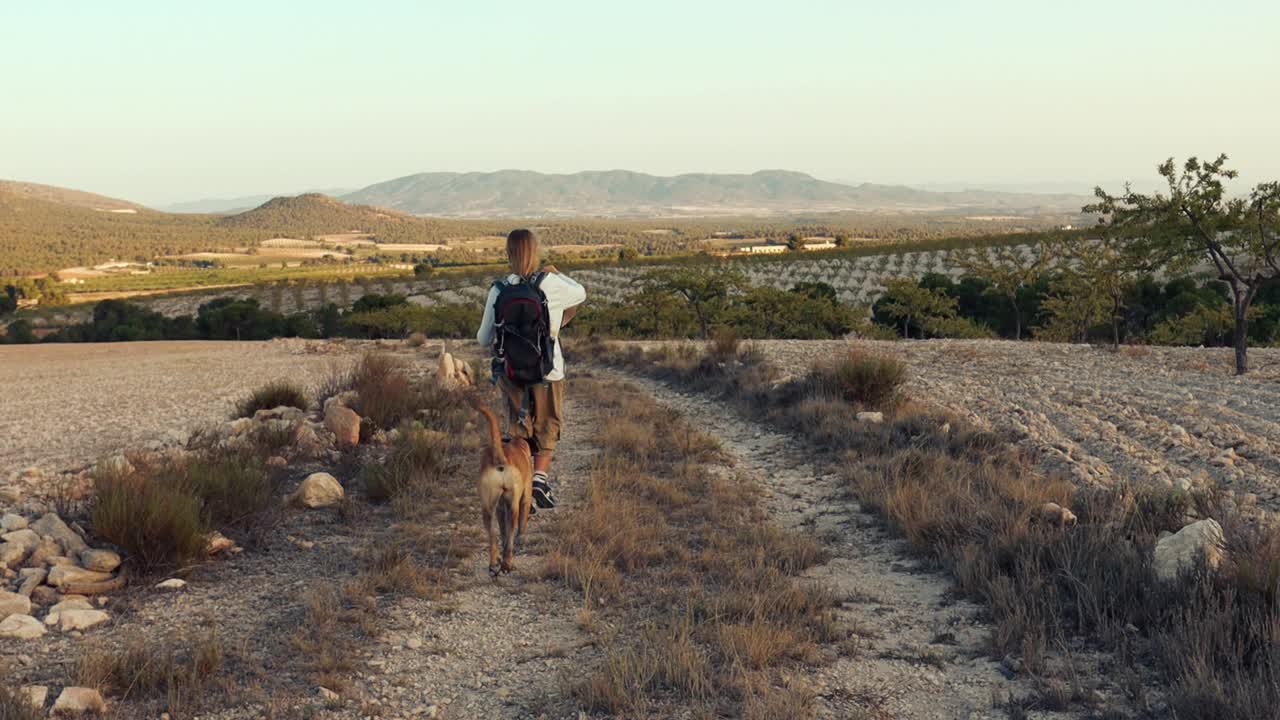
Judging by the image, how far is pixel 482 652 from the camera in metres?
4.18

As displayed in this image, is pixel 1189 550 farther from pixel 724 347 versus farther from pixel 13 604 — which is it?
pixel 724 347

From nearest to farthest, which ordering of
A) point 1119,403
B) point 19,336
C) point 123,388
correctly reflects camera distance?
point 1119,403 → point 123,388 → point 19,336

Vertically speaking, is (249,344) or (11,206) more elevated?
(11,206)

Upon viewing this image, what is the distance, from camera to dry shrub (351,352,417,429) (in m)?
9.62

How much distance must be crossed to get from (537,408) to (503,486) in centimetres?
110

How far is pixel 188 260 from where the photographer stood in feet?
343

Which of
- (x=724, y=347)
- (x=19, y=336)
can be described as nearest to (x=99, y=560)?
(x=724, y=347)

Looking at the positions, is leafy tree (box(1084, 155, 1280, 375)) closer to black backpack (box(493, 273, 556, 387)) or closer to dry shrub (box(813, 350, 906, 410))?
dry shrub (box(813, 350, 906, 410))

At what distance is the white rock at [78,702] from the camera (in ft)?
11.2

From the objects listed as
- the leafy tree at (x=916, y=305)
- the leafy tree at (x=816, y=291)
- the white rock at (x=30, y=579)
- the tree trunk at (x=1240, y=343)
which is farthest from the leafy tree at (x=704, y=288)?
the white rock at (x=30, y=579)

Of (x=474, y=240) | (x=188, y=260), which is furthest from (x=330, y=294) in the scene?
(x=474, y=240)

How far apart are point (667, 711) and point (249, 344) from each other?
67.7 feet

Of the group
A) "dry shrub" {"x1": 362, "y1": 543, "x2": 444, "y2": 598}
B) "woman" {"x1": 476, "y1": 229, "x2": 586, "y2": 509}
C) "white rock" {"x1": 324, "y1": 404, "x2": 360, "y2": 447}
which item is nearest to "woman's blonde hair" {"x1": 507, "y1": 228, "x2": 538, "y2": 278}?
"woman" {"x1": 476, "y1": 229, "x2": 586, "y2": 509}

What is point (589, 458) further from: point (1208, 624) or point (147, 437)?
point (1208, 624)
